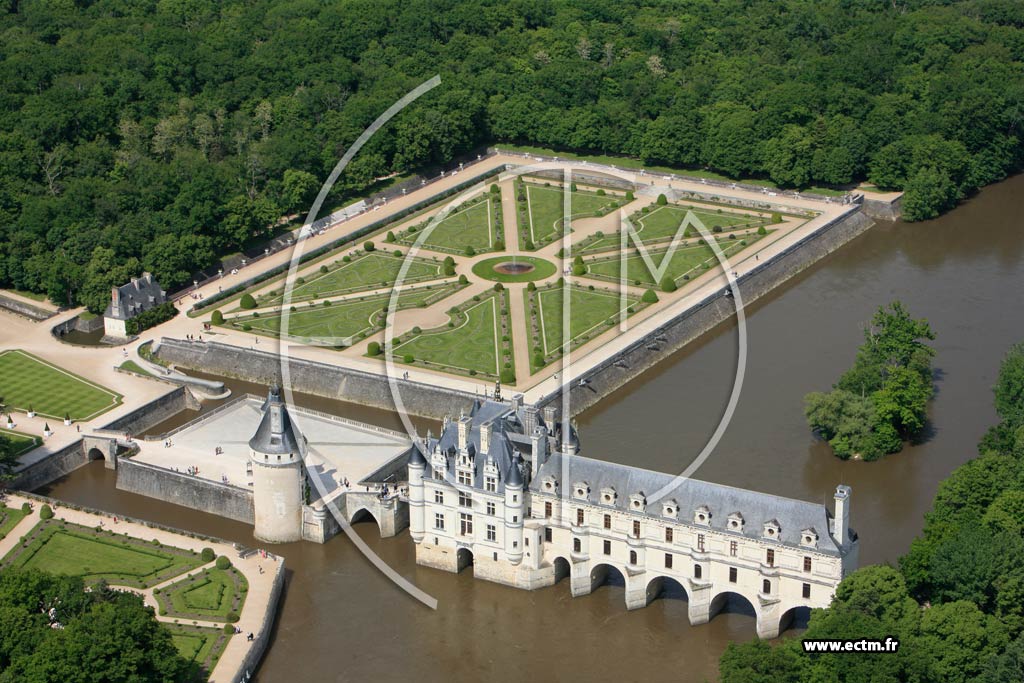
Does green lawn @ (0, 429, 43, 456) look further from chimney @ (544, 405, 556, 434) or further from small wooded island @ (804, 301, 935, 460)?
small wooded island @ (804, 301, 935, 460)

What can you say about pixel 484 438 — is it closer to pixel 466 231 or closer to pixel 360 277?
pixel 360 277

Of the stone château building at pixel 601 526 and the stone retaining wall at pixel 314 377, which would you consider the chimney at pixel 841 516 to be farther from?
the stone retaining wall at pixel 314 377

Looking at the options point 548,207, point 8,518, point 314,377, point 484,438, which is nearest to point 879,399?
point 484,438

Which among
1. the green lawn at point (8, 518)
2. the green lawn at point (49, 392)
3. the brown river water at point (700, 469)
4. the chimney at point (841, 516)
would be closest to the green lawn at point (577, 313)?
the brown river water at point (700, 469)

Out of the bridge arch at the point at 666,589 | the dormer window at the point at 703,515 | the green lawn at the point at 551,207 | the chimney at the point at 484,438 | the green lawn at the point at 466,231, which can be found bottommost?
the bridge arch at the point at 666,589

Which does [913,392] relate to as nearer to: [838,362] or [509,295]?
[838,362]
